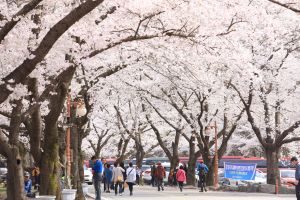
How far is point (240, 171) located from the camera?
29.9 metres

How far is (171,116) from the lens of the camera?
3862 cm

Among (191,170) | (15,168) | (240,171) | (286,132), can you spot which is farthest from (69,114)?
(191,170)

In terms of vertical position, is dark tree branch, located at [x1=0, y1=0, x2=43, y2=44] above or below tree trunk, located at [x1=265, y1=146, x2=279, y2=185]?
above

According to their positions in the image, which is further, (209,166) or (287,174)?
(287,174)

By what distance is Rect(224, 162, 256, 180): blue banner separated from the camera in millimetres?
29312

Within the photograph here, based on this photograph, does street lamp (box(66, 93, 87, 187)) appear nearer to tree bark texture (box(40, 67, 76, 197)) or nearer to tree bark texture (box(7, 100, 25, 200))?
tree bark texture (box(40, 67, 76, 197))

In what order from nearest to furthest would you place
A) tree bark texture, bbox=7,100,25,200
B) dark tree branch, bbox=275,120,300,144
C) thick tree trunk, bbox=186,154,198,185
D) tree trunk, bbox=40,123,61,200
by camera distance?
1. tree bark texture, bbox=7,100,25,200
2. tree trunk, bbox=40,123,61,200
3. dark tree branch, bbox=275,120,300,144
4. thick tree trunk, bbox=186,154,198,185

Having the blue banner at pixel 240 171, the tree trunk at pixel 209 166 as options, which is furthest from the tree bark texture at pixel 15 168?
the tree trunk at pixel 209 166

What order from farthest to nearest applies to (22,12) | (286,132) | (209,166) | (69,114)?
(209,166) → (286,132) → (69,114) → (22,12)

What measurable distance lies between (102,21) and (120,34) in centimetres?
61

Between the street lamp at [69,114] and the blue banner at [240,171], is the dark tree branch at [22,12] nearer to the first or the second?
the street lamp at [69,114]

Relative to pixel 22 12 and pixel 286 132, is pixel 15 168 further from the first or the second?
pixel 286 132

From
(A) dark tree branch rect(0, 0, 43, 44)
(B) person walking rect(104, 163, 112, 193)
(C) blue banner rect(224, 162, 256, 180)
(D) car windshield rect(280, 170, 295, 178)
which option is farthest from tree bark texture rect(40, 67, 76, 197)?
(D) car windshield rect(280, 170, 295, 178)

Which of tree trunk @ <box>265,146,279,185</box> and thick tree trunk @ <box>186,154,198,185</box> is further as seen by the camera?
thick tree trunk @ <box>186,154,198,185</box>
